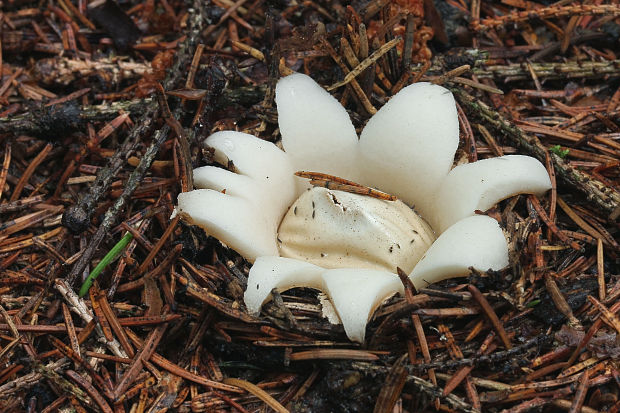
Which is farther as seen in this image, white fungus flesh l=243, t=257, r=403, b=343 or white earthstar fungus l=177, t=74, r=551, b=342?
white earthstar fungus l=177, t=74, r=551, b=342

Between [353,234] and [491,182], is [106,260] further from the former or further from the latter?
[491,182]

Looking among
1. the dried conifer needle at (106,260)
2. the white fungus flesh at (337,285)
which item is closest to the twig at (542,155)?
the white fungus flesh at (337,285)

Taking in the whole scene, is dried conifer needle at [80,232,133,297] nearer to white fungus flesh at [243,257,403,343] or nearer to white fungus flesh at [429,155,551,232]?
white fungus flesh at [243,257,403,343]

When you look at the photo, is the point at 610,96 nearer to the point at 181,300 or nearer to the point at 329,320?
the point at 329,320

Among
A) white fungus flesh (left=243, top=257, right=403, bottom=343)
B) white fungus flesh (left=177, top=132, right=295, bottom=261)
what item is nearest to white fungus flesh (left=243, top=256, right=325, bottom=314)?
white fungus flesh (left=243, top=257, right=403, bottom=343)

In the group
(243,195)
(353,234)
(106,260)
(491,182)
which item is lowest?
(106,260)

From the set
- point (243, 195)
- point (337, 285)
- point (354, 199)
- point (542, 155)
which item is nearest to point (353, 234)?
point (354, 199)
